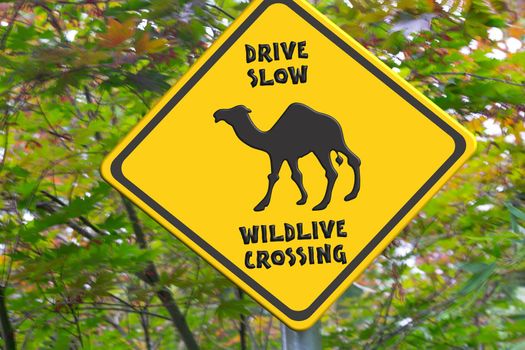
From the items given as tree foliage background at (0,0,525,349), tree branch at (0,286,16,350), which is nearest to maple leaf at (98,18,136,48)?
tree foliage background at (0,0,525,349)

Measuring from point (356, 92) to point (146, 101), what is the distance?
49.1 inches

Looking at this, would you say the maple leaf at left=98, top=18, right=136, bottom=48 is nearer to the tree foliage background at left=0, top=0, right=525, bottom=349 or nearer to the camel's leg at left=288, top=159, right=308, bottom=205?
the tree foliage background at left=0, top=0, right=525, bottom=349

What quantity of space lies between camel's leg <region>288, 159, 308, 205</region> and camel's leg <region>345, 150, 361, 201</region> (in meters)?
0.08

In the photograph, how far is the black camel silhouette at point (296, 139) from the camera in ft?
4.87

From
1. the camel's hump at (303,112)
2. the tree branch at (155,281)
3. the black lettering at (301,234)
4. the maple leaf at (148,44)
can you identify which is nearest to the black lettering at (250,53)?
the camel's hump at (303,112)

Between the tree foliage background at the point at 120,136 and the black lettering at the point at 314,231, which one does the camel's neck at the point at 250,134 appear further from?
the tree foliage background at the point at 120,136

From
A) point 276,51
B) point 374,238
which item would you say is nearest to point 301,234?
point 374,238

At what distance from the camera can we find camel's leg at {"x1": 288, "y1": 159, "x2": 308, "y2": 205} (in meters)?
1.48

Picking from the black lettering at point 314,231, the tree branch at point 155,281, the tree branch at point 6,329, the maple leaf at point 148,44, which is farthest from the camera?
the tree branch at point 155,281

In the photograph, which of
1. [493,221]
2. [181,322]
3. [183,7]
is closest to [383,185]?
[183,7]

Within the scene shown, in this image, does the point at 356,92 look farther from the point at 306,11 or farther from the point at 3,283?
the point at 3,283

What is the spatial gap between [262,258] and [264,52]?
0.39 metres

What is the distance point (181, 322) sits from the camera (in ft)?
11.3

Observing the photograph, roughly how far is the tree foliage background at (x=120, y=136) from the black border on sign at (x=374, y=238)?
2.04 feet
